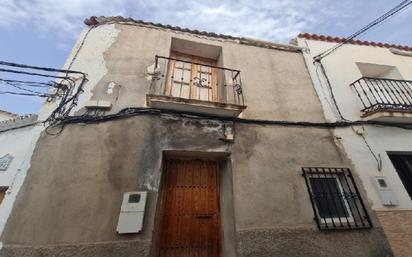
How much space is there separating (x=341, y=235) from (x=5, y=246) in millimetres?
5267

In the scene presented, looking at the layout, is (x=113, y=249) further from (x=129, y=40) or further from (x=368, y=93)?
(x=368, y=93)

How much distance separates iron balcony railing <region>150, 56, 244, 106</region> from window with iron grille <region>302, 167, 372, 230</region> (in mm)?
2276

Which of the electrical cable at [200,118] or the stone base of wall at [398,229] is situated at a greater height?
the electrical cable at [200,118]

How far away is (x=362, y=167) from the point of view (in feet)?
15.8

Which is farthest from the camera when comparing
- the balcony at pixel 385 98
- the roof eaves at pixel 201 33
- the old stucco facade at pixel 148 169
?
the roof eaves at pixel 201 33

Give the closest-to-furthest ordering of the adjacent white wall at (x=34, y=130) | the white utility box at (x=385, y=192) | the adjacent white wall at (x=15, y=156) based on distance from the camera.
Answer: the adjacent white wall at (x=15, y=156) → the adjacent white wall at (x=34, y=130) → the white utility box at (x=385, y=192)

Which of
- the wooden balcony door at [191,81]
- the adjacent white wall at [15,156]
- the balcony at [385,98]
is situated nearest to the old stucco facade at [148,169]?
the adjacent white wall at [15,156]

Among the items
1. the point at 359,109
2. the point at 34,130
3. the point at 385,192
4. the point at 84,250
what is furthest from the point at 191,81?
the point at 385,192

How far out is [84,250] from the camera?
3.11 meters

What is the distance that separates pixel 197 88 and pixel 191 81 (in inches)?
9.7

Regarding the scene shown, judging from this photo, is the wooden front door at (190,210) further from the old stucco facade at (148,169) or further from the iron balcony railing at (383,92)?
the iron balcony railing at (383,92)

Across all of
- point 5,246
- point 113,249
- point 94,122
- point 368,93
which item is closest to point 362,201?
point 368,93

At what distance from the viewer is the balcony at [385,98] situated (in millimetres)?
5293

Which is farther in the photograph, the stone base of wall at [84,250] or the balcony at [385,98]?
the balcony at [385,98]
